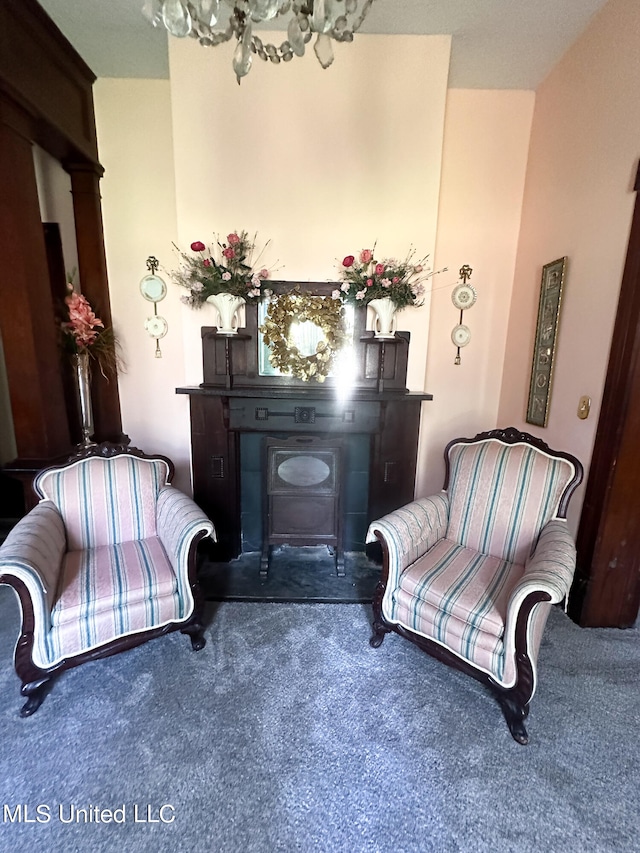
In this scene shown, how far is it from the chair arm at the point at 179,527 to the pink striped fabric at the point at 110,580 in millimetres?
54

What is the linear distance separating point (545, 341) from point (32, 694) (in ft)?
10.5

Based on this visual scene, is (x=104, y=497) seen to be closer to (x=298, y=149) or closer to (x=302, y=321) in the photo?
(x=302, y=321)

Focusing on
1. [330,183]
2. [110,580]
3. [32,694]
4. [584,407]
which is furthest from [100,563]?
[584,407]

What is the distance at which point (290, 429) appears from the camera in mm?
2537

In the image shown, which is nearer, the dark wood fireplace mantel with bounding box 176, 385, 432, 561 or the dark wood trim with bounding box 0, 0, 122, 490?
the dark wood trim with bounding box 0, 0, 122, 490

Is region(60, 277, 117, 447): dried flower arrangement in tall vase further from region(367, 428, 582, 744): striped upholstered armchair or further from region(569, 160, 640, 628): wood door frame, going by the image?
region(569, 160, 640, 628): wood door frame

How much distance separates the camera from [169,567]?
6.02 ft

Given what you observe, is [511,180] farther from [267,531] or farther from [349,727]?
[349,727]

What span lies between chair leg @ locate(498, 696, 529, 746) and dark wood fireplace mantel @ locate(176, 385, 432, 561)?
51.8 inches

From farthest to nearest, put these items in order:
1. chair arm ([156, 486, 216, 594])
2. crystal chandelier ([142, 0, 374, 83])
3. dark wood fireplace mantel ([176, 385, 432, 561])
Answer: dark wood fireplace mantel ([176, 385, 432, 561]) < chair arm ([156, 486, 216, 594]) < crystal chandelier ([142, 0, 374, 83])

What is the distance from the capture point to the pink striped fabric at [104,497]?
197 cm

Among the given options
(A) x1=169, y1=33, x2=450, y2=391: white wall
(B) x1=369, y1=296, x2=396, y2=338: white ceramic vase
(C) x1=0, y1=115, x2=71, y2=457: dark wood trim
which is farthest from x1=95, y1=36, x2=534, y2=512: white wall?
(C) x1=0, y1=115, x2=71, y2=457: dark wood trim

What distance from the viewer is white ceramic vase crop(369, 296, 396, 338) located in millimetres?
2402

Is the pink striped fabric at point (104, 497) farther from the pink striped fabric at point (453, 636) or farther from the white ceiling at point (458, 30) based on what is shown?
the white ceiling at point (458, 30)
